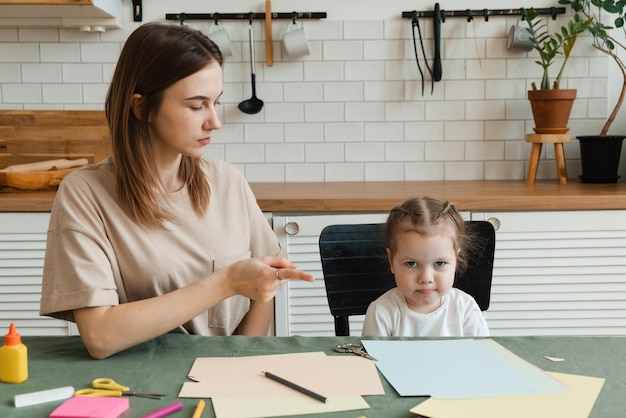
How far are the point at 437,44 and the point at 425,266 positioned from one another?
1888mm

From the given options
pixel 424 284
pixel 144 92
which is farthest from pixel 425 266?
Result: pixel 144 92

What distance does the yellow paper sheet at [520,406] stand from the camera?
1196mm

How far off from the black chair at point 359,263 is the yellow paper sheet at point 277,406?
0.84m

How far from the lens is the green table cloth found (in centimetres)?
124

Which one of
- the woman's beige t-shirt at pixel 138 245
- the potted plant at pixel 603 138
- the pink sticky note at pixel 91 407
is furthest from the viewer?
the potted plant at pixel 603 138

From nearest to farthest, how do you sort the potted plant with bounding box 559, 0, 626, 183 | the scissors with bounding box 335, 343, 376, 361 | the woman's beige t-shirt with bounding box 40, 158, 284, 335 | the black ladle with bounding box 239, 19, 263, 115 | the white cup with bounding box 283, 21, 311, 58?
the scissors with bounding box 335, 343, 376, 361
the woman's beige t-shirt with bounding box 40, 158, 284, 335
the potted plant with bounding box 559, 0, 626, 183
the white cup with bounding box 283, 21, 311, 58
the black ladle with bounding box 239, 19, 263, 115

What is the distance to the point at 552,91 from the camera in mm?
3311

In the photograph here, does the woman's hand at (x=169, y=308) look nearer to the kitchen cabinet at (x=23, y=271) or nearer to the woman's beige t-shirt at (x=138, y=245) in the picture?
the woman's beige t-shirt at (x=138, y=245)

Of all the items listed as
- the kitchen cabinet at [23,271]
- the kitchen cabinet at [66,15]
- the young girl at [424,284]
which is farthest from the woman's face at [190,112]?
the kitchen cabinet at [66,15]

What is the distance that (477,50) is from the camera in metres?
3.58

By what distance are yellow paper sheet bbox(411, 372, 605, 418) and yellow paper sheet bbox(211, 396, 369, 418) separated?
11 cm

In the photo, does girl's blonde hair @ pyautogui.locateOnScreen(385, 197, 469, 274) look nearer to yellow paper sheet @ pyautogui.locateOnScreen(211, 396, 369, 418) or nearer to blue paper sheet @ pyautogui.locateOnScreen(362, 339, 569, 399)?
blue paper sheet @ pyautogui.locateOnScreen(362, 339, 569, 399)

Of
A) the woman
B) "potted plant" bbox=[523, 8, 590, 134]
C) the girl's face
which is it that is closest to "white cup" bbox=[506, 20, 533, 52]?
"potted plant" bbox=[523, 8, 590, 134]

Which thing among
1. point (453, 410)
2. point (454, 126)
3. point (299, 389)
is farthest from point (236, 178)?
point (454, 126)
